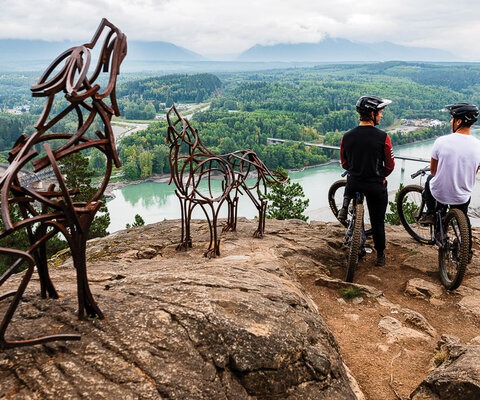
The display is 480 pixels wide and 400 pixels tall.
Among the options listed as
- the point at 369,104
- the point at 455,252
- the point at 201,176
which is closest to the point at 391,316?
the point at 455,252

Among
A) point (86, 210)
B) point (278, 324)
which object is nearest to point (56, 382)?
point (86, 210)

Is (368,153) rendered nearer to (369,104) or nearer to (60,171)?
(369,104)

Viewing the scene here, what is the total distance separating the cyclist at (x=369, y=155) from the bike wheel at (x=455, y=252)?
85cm

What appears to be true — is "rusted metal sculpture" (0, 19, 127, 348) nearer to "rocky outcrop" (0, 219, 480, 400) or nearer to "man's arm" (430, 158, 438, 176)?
"rocky outcrop" (0, 219, 480, 400)

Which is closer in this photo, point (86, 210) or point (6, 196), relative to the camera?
point (6, 196)

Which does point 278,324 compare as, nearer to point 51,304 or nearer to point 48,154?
point 51,304

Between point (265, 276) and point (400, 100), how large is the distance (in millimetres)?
121726

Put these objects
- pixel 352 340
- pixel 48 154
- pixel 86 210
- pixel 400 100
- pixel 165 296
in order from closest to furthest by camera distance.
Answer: pixel 48 154 → pixel 86 210 → pixel 165 296 → pixel 352 340 → pixel 400 100

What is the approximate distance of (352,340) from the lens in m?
4.33

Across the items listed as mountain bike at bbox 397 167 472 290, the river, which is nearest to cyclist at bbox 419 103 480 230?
mountain bike at bbox 397 167 472 290

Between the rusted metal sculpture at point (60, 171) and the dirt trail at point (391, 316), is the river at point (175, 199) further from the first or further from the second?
the rusted metal sculpture at point (60, 171)

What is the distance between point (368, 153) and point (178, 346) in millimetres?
3636

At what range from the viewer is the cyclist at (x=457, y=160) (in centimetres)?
530

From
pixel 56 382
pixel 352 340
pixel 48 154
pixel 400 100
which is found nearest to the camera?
pixel 56 382
